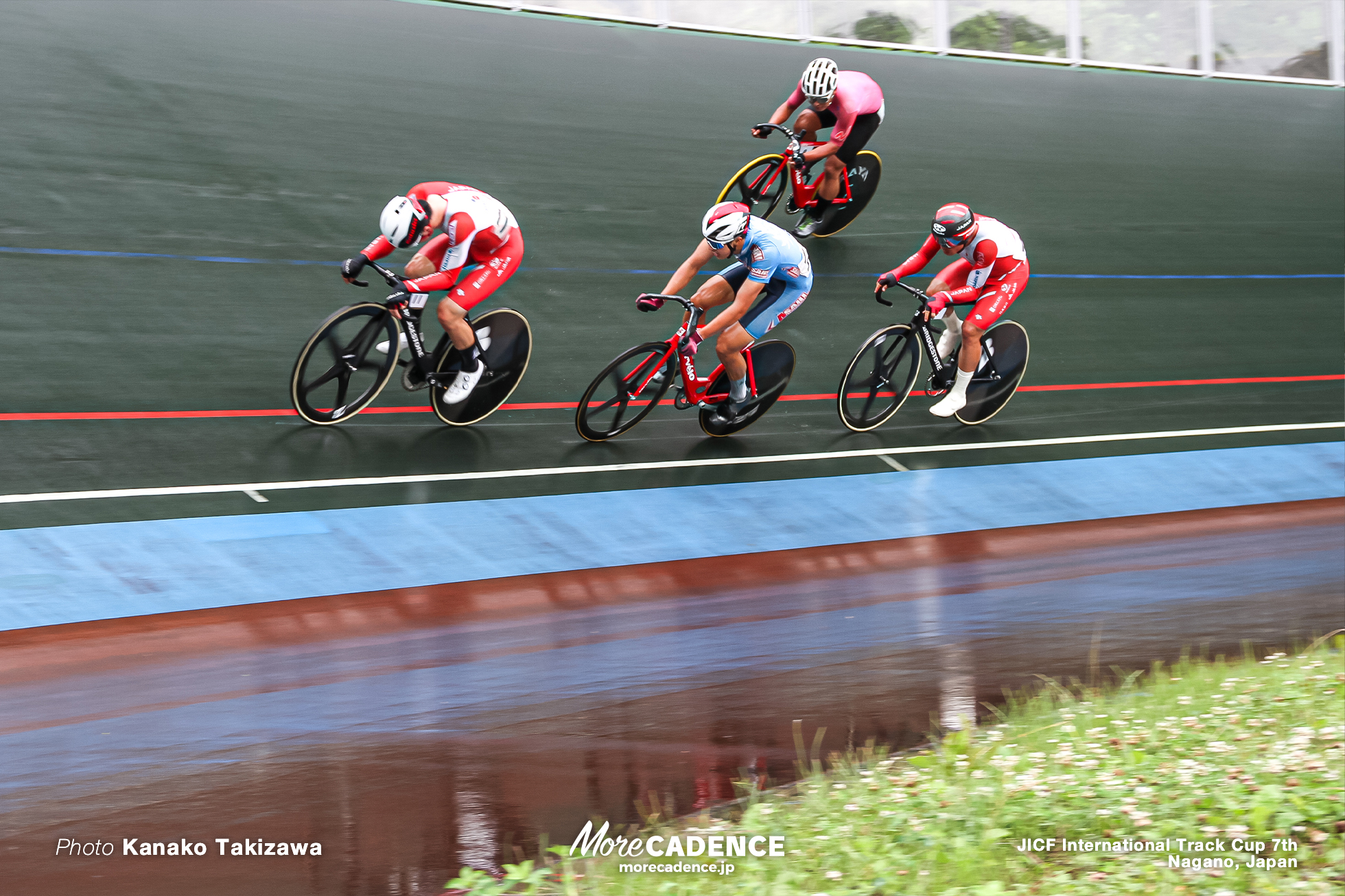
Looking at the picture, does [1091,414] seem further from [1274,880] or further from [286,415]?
[1274,880]

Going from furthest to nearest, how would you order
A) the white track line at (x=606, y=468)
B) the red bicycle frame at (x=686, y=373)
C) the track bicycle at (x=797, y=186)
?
the track bicycle at (x=797, y=186) < the red bicycle frame at (x=686, y=373) < the white track line at (x=606, y=468)

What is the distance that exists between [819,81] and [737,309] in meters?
2.96

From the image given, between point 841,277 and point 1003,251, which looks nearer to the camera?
point 1003,251

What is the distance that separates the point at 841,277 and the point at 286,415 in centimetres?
522

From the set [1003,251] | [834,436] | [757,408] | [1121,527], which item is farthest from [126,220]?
[1121,527]

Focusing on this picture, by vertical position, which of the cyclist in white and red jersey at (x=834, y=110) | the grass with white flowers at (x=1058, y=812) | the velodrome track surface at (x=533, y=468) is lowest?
the grass with white flowers at (x=1058, y=812)

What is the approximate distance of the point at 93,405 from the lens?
23.1 feet

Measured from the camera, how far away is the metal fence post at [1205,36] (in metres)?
17.6

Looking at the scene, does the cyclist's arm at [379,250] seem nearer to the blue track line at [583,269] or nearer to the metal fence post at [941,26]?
the blue track line at [583,269]

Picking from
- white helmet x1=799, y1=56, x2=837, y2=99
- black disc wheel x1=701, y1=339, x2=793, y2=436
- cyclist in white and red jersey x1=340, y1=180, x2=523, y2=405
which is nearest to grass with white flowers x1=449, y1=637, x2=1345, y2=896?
black disc wheel x1=701, y1=339, x2=793, y2=436

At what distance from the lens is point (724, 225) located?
7168 millimetres

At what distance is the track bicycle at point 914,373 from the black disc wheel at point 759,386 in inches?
25.7

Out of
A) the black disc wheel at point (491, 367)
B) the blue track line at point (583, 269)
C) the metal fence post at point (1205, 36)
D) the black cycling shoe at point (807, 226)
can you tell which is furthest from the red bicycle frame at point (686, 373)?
the metal fence post at point (1205, 36)

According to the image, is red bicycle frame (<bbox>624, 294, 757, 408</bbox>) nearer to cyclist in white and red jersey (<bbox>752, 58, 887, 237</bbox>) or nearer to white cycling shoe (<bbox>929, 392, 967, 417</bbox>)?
white cycling shoe (<bbox>929, 392, 967, 417</bbox>)
